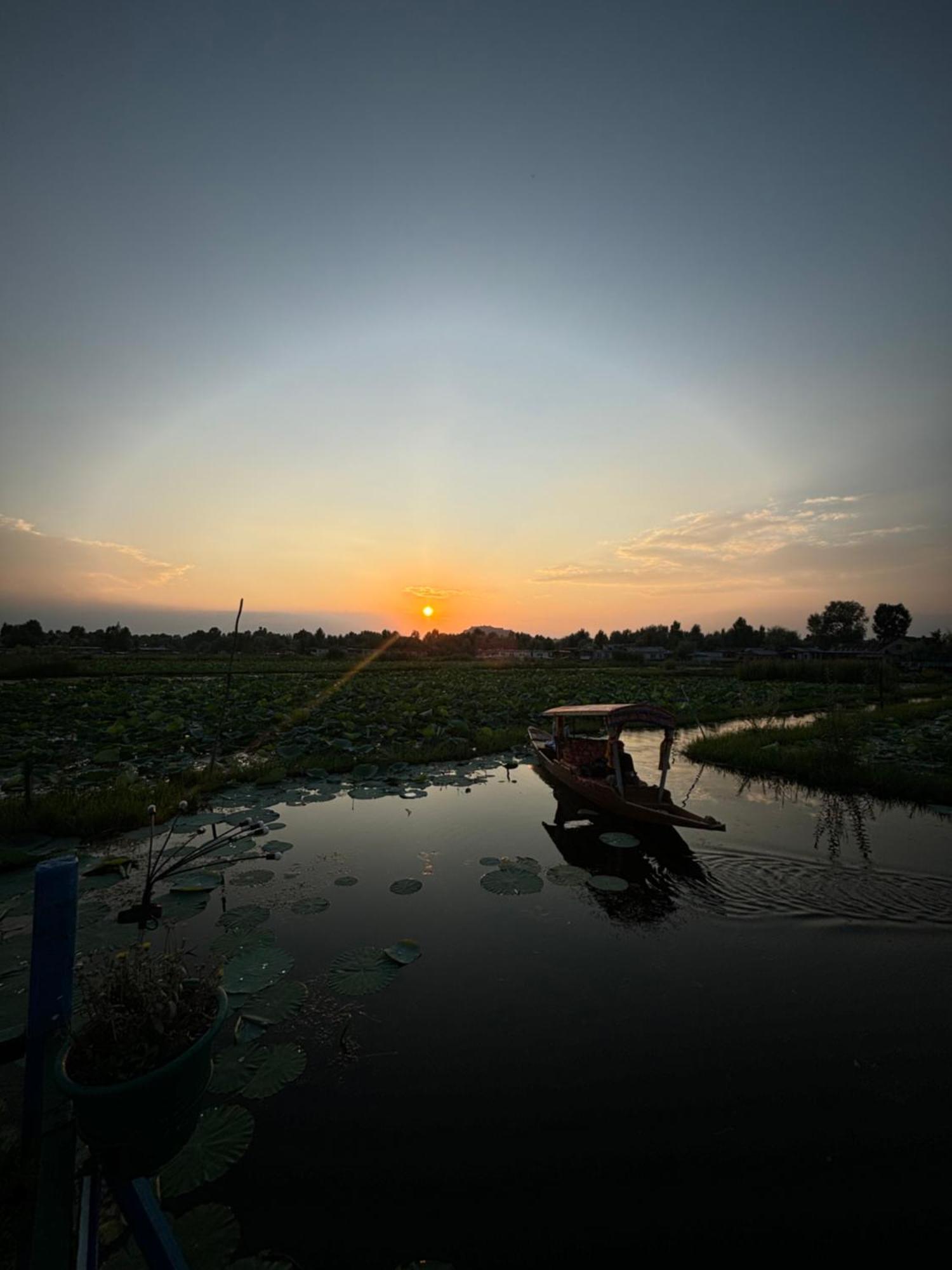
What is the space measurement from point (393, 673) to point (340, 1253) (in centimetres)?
3668

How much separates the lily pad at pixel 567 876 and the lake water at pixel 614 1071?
0.10m

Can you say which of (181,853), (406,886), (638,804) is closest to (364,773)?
(181,853)

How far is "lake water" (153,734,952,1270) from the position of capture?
9.56 feet

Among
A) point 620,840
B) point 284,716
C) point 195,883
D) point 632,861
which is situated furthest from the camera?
point 284,716

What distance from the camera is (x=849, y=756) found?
11891mm

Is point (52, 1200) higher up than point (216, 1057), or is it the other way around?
point (52, 1200)

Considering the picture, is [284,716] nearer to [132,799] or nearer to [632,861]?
[132,799]

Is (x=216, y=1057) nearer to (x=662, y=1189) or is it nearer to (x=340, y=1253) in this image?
(x=340, y=1253)

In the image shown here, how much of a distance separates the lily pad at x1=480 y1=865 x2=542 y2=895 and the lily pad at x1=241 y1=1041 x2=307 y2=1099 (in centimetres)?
323

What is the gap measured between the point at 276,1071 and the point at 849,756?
42.1 ft

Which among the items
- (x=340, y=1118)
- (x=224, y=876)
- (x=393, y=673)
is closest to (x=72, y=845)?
(x=224, y=876)

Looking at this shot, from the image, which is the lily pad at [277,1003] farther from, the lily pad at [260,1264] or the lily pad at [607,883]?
the lily pad at [607,883]

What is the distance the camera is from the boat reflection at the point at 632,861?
6.49 metres

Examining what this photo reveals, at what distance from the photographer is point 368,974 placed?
488 cm
